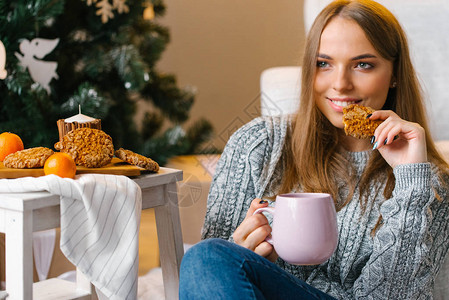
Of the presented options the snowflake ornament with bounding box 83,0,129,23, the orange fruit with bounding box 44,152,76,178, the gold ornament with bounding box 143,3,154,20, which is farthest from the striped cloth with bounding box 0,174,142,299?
the gold ornament with bounding box 143,3,154,20

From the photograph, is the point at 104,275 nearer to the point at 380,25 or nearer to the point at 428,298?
the point at 428,298

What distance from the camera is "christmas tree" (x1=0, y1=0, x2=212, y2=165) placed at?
6.05ft

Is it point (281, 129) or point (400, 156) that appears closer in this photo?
point (400, 156)

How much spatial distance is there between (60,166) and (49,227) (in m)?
0.10

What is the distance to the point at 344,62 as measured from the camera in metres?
1.29

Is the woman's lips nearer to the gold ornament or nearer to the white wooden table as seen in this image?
the white wooden table

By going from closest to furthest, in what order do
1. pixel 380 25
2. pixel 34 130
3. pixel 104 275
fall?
pixel 104 275 → pixel 380 25 → pixel 34 130

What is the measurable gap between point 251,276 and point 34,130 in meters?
1.13

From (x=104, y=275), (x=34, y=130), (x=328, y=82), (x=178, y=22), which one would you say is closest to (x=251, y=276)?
(x=104, y=275)

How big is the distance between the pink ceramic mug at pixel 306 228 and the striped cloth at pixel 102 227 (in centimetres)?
27

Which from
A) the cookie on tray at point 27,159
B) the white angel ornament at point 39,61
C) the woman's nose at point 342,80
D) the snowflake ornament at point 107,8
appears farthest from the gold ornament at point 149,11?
the cookie on tray at point 27,159

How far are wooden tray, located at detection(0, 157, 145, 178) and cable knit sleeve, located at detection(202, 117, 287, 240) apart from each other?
0.25 meters

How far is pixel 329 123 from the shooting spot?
4.71ft

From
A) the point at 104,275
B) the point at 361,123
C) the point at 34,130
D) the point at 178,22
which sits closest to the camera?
the point at 104,275
